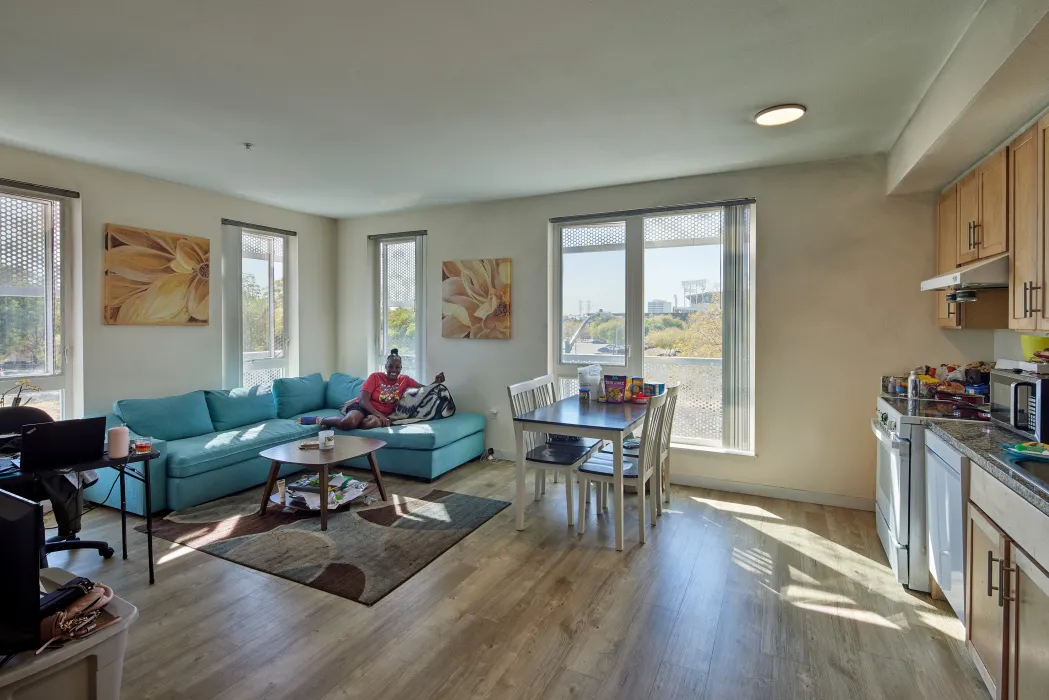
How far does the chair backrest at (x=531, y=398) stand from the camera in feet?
11.8

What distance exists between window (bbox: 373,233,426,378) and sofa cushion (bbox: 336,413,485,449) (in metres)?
0.97

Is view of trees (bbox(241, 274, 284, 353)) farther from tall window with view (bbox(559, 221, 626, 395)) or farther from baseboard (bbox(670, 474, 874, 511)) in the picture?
baseboard (bbox(670, 474, 874, 511))

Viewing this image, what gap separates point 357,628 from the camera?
2.26 m

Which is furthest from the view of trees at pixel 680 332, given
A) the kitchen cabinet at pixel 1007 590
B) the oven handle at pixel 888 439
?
the kitchen cabinet at pixel 1007 590

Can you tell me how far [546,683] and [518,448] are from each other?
1.53 m

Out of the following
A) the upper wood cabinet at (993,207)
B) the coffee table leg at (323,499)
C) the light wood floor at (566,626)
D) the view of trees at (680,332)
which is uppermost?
the upper wood cabinet at (993,207)

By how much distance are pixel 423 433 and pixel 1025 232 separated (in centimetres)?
393

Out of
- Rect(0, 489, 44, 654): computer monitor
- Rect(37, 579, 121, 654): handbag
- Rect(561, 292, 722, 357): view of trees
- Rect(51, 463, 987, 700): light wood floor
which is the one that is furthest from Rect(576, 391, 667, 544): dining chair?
Rect(0, 489, 44, 654): computer monitor

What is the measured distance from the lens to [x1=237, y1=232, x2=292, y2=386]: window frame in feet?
16.4

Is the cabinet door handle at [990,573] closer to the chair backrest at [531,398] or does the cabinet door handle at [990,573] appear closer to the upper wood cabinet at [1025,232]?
the upper wood cabinet at [1025,232]

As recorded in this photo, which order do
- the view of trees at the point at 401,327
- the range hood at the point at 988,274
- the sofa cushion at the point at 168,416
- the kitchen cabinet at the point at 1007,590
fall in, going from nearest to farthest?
the kitchen cabinet at the point at 1007,590, the range hood at the point at 988,274, the sofa cushion at the point at 168,416, the view of trees at the point at 401,327

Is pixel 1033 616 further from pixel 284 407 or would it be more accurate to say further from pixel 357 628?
pixel 284 407

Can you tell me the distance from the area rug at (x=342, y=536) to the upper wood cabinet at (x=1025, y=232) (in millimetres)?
3074

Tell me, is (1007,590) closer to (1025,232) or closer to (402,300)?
(1025,232)
